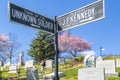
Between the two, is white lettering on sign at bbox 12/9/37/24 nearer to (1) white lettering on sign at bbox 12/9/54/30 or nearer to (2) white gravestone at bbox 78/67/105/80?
(1) white lettering on sign at bbox 12/9/54/30

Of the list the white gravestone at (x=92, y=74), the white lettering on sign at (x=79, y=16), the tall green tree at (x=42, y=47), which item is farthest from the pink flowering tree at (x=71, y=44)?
the white lettering on sign at (x=79, y=16)

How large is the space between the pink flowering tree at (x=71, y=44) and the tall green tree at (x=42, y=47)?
503 inches

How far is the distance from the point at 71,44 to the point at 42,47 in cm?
1527

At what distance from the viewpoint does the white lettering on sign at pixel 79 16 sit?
16.8ft

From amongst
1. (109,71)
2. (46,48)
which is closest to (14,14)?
(109,71)

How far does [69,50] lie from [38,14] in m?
54.8

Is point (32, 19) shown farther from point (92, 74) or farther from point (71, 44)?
Result: point (71, 44)

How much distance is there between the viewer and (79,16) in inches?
209

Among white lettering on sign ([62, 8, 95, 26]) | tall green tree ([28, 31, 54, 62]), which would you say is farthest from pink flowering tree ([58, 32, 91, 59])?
white lettering on sign ([62, 8, 95, 26])

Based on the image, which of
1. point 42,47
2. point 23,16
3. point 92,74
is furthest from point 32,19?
point 42,47

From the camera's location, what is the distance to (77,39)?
62.8 m

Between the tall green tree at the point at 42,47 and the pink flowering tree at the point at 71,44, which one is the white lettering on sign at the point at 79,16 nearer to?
the tall green tree at the point at 42,47

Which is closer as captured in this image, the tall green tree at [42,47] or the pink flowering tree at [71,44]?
the tall green tree at [42,47]

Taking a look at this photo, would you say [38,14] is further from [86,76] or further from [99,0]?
[86,76]
